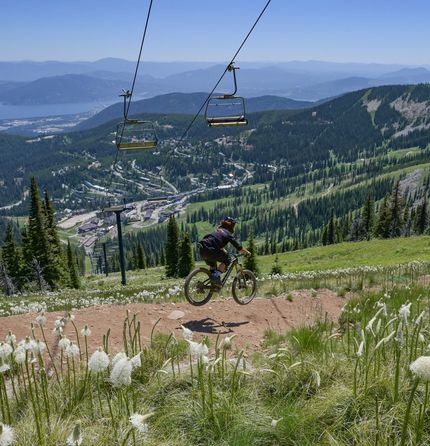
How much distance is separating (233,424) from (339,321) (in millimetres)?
6092

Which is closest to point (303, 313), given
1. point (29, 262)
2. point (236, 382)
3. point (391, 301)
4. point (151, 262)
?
point (391, 301)

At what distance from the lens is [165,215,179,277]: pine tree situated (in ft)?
227

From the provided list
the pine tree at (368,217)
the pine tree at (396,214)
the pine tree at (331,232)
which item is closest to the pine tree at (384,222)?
the pine tree at (396,214)

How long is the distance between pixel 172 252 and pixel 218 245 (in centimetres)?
6013

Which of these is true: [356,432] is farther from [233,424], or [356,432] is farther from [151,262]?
[151,262]

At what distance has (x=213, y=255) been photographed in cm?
1234

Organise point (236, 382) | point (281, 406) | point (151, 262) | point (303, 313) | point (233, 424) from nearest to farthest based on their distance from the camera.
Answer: point (233, 424) < point (281, 406) < point (236, 382) < point (303, 313) < point (151, 262)

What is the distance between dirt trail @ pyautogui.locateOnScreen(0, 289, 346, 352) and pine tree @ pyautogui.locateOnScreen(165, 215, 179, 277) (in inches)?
2142

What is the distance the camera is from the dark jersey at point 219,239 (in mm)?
11953

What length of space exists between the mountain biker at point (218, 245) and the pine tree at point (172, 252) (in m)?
54.6

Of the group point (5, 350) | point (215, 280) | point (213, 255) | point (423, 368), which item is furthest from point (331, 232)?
point (423, 368)

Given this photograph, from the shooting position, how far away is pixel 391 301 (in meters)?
10.5

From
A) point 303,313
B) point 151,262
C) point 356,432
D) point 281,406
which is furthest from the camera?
point 151,262

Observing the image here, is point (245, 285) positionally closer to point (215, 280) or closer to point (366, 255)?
point (215, 280)
